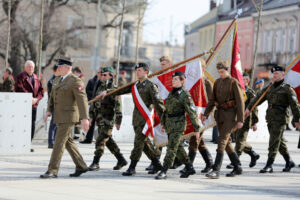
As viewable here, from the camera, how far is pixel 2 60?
4741 cm

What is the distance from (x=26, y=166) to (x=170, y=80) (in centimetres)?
288

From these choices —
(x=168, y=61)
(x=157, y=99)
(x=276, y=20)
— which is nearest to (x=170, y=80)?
(x=168, y=61)

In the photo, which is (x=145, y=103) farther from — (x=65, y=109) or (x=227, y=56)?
(x=227, y=56)

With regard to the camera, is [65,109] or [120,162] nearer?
[65,109]

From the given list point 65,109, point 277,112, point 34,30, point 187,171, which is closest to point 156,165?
point 187,171

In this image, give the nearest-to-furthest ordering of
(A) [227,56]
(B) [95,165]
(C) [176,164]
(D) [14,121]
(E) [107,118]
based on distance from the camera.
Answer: (B) [95,165], (E) [107,118], (C) [176,164], (A) [227,56], (D) [14,121]

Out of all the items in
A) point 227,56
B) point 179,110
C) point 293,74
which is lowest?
point 179,110

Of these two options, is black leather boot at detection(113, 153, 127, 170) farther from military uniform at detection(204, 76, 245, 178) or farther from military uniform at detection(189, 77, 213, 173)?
military uniform at detection(204, 76, 245, 178)

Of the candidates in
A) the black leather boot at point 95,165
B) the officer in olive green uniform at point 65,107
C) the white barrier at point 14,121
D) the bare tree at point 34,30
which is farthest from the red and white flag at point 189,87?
the bare tree at point 34,30

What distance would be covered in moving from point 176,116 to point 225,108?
940 millimetres

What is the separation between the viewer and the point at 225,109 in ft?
42.0

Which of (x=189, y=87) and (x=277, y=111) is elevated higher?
(x=189, y=87)

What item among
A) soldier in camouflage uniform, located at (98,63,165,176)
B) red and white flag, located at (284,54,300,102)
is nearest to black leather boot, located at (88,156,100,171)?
soldier in camouflage uniform, located at (98,63,165,176)

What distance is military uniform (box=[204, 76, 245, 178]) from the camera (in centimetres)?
1262
